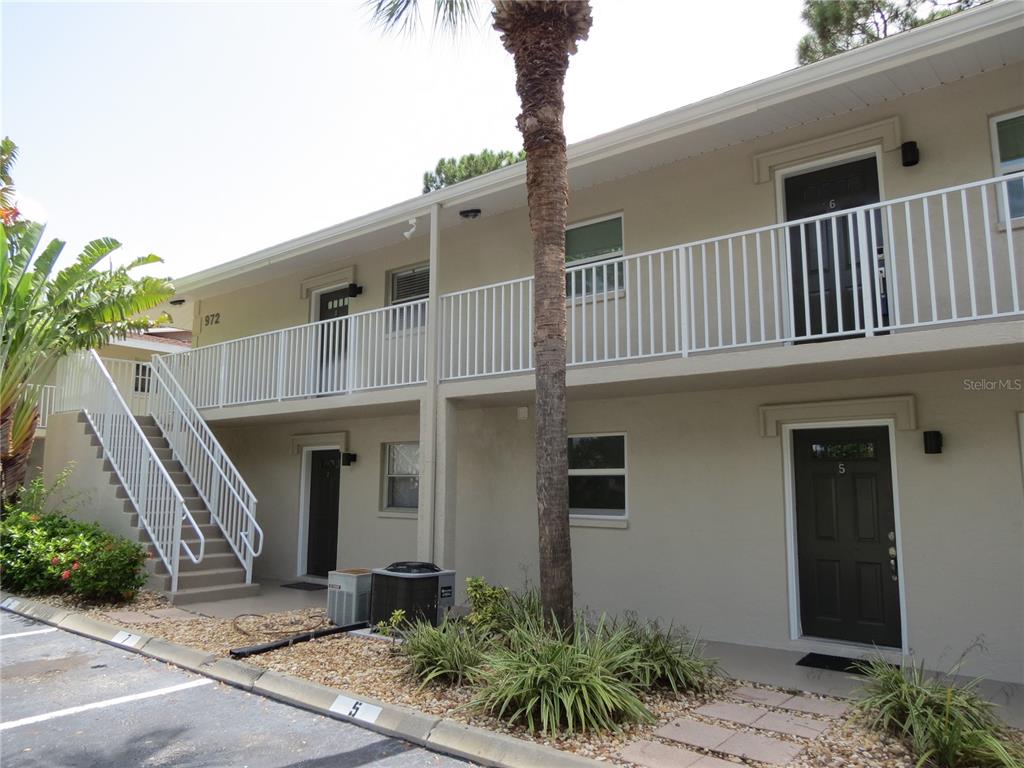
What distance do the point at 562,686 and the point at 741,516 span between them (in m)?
3.57

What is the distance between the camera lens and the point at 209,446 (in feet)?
38.4

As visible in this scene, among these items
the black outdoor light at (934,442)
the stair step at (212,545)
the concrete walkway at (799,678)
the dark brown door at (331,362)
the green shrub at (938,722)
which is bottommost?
the concrete walkway at (799,678)

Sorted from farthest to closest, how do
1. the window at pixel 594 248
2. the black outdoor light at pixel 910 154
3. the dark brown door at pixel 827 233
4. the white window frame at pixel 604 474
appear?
the window at pixel 594 248 < the white window frame at pixel 604 474 < the dark brown door at pixel 827 233 < the black outdoor light at pixel 910 154

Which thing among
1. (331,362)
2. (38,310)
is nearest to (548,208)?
(331,362)

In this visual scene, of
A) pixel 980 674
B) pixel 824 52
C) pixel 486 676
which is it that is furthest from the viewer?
pixel 824 52

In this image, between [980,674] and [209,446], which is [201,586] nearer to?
[209,446]

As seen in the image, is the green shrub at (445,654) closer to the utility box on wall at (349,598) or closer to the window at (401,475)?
the utility box on wall at (349,598)

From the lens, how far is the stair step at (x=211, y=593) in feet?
30.3

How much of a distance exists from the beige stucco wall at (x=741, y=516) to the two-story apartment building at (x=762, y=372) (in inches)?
0.9

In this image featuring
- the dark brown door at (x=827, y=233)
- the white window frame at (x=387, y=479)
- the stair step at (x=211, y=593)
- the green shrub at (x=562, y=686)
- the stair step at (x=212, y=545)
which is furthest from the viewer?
the white window frame at (x=387, y=479)

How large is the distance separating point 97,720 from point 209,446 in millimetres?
6857

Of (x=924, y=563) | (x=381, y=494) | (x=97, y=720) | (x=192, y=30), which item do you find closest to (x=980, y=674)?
(x=924, y=563)

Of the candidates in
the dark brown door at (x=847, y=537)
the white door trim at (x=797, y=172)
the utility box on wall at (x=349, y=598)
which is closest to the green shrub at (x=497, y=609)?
the utility box on wall at (x=349, y=598)

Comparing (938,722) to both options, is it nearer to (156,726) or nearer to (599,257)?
(156,726)
